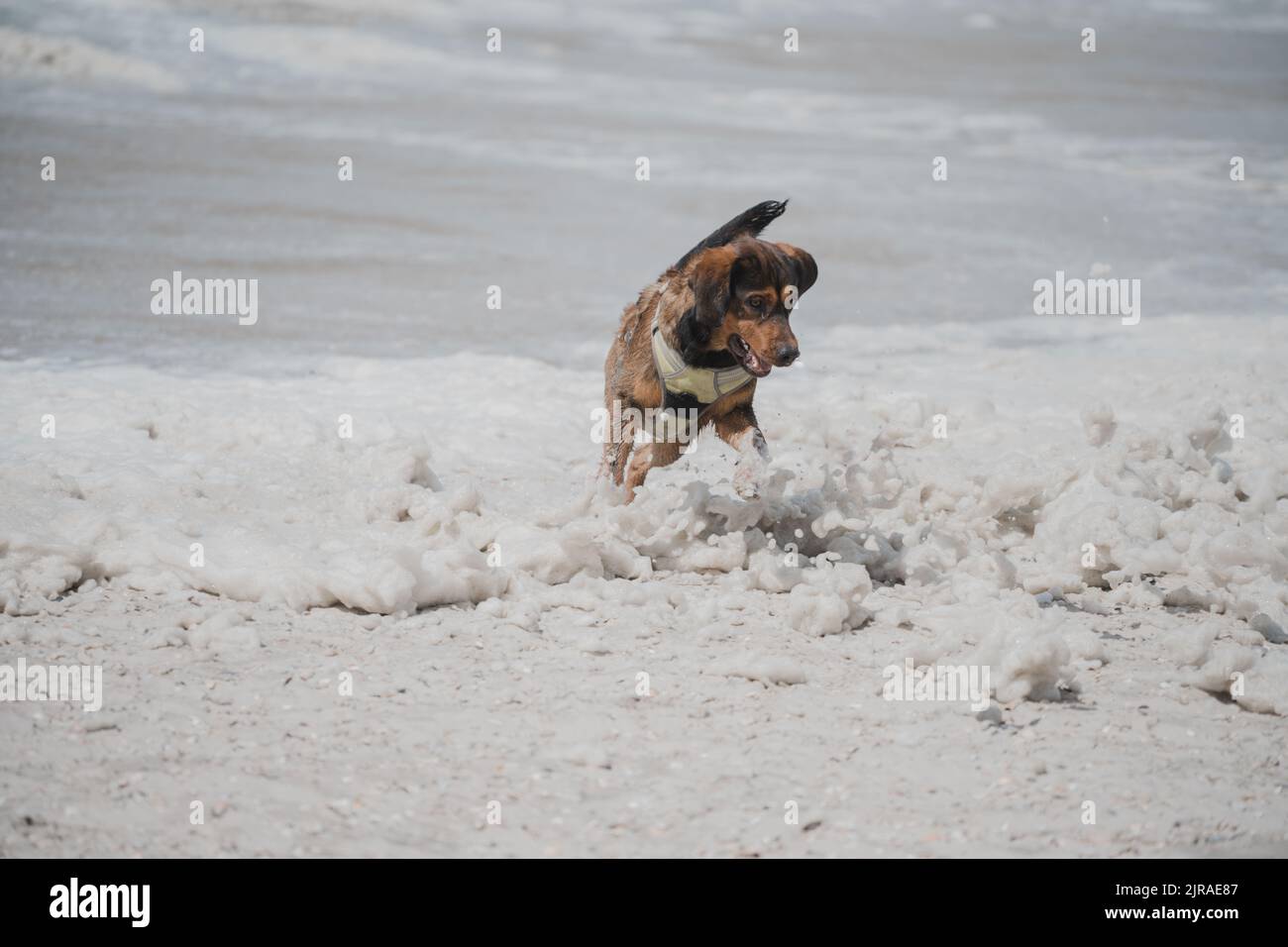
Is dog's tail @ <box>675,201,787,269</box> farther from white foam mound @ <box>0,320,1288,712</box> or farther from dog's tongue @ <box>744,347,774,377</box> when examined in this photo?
white foam mound @ <box>0,320,1288,712</box>

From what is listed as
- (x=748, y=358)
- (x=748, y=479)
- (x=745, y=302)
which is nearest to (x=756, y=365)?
(x=748, y=358)

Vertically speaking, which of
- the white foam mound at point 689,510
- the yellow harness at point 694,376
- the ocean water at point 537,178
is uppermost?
the ocean water at point 537,178

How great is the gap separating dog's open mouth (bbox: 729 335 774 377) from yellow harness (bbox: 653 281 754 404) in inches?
4.9

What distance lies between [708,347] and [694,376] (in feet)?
0.52

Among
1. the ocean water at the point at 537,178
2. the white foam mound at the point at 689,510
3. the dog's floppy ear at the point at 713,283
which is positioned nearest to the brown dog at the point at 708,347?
the dog's floppy ear at the point at 713,283

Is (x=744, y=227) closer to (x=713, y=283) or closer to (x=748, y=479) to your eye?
(x=713, y=283)

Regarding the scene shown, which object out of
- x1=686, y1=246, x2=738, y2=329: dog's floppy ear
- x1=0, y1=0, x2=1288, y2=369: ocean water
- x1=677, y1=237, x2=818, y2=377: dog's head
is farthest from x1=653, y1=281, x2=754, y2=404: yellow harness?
x1=0, y1=0, x2=1288, y2=369: ocean water

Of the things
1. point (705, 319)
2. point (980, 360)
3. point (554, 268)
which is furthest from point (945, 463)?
point (554, 268)

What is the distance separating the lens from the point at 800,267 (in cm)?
562

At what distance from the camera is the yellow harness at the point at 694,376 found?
5.64 m

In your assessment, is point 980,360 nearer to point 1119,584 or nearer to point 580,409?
→ point 580,409

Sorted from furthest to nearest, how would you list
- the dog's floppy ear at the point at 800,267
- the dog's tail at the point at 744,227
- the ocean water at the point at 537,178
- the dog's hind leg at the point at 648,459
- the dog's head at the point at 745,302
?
the ocean water at the point at 537,178 < the dog's hind leg at the point at 648,459 < the dog's tail at the point at 744,227 < the dog's floppy ear at the point at 800,267 < the dog's head at the point at 745,302

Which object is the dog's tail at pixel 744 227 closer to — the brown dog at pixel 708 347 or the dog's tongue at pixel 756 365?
the brown dog at pixel 708 347

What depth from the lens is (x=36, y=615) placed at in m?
5.20
